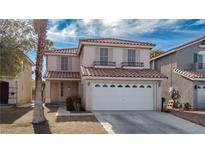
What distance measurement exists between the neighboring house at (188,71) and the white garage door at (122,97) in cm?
445

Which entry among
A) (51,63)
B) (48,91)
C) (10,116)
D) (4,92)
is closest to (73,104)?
(10,116)

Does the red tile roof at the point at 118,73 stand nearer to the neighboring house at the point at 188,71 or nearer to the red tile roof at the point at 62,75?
the neighboring house at the point at 188,71

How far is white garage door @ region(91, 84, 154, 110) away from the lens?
17.0 m

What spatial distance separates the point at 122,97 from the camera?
17.2 metres

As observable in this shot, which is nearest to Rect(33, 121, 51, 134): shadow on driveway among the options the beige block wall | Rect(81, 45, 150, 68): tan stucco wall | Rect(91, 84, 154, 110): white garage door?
Rect(91, 84, 154, 110): white garage door

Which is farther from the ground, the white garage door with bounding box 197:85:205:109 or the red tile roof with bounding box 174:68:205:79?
the red tile roof with bounding box 174:68:205:79

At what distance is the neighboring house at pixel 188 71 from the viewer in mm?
19703

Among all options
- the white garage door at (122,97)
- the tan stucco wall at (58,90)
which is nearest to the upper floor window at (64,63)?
the tan stucco wall at (58,90)

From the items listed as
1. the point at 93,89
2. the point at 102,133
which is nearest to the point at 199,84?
the point at 93,89

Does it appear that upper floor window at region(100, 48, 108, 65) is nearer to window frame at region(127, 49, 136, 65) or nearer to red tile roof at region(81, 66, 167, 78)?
red tile roof at region(81, 66, 167, 78)
